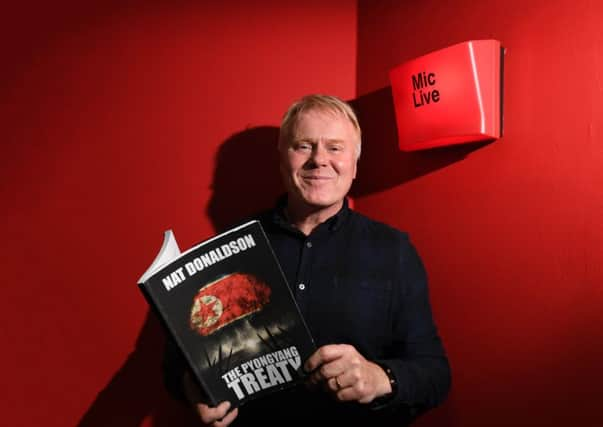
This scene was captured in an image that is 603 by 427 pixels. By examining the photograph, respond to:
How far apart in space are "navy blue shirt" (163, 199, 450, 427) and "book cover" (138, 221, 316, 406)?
0.83ft

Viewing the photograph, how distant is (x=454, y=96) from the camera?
113 cm

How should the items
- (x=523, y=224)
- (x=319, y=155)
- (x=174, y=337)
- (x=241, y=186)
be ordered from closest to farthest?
(x=174, y=337), (x=523, y=224), (x=319, y=155), (x=241, y=186)

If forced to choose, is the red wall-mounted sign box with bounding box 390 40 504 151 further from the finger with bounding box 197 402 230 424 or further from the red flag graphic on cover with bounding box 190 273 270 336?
the finger with bounding box 197 402 230 424

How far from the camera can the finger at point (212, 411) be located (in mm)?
902

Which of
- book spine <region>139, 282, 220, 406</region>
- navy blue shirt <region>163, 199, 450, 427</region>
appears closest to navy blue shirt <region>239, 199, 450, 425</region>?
navy blue shirt <region>163, 199, 450, 427</region>

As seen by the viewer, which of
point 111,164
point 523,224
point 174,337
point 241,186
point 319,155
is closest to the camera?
point 174,337

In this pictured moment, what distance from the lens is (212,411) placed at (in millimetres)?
946

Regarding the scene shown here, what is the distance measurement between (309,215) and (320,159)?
17 centimetres

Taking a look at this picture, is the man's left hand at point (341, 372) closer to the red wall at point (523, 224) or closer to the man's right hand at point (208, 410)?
the man's right hand at point (208, 410)

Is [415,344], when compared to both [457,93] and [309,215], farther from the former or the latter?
[457,93]

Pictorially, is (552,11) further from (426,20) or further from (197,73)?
(197,73)

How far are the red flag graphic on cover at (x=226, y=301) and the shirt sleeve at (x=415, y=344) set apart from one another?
1.05 ft

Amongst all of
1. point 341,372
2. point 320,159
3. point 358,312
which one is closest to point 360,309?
point 358,312

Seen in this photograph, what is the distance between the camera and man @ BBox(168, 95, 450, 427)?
1.13 meters
